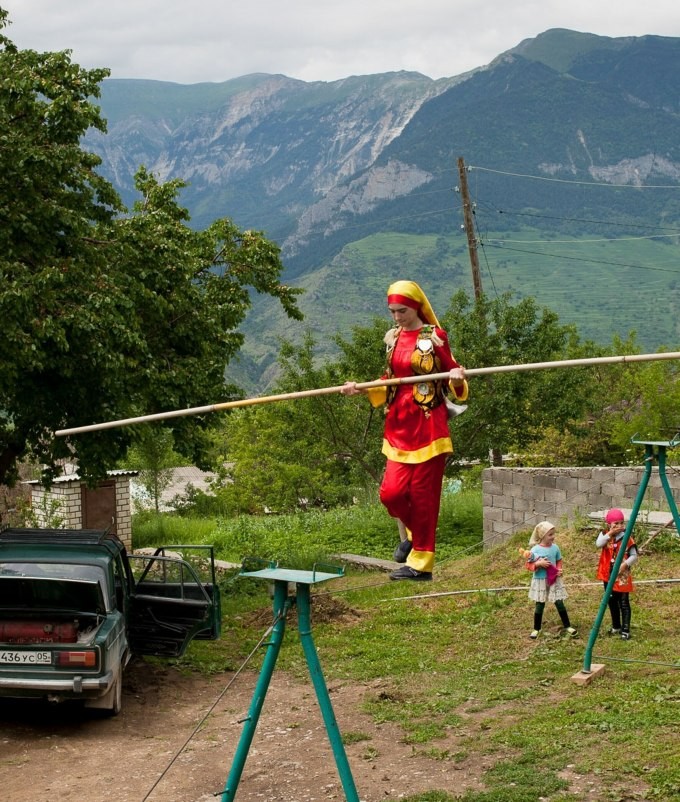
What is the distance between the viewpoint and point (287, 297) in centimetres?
2067

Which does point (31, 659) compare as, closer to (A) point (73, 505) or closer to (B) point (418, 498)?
(B) point (418, 498)

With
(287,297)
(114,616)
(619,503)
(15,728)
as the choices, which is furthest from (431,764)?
(287,297)

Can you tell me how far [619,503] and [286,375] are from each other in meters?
12.4

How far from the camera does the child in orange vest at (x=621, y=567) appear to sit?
13.1 m

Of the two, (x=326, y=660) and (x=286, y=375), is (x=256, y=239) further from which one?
(x=286, y=375)

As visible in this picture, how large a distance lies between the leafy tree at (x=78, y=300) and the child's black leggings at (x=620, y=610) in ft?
20.6

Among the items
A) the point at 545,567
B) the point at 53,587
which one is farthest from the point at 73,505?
the point at 545,567

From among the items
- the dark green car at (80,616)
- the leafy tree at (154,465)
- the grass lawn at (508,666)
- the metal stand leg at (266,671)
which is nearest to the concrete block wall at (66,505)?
the grass lawn at (508,666)

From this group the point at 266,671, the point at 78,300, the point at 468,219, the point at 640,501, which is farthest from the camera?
the point at 468,219

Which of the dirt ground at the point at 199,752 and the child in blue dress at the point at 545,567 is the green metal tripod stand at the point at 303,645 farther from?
the child in blue dress at the point at 545,567

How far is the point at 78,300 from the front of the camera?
48.4 ft

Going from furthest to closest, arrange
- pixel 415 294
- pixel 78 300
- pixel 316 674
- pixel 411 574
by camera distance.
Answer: pixel 78 300
pixel 316 674
pixel 415 294
pixel 411 574

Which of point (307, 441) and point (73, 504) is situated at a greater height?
point (307, 441)

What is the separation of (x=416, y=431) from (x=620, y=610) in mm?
7517
